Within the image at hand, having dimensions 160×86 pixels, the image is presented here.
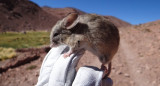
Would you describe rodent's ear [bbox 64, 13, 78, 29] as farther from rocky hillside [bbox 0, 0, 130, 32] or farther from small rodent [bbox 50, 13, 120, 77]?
rocky hillside [bbox 0, 0, 130, 32]

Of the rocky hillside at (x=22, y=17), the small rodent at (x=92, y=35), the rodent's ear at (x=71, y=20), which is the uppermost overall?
the rocky hillside at (x=22, y=17)

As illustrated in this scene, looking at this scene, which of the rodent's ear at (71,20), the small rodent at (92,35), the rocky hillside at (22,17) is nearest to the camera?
the small rodent at (92,35)

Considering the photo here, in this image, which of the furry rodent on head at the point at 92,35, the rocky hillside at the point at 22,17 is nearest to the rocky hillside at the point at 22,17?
the rocky hillside at the point at 22,17

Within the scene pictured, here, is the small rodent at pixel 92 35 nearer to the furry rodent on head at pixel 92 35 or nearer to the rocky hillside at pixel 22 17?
the furry rodent on head at pixel 92 35

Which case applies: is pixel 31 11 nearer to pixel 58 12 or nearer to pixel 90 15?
pixel 58 12

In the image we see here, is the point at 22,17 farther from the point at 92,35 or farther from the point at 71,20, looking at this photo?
the point at 92,35

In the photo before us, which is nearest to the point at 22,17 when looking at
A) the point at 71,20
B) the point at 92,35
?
the point at 71,20

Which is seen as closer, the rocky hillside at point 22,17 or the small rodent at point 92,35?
the small rodent at point 92,35

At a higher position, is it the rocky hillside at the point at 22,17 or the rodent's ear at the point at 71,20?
the rocky hillside at the point at 22,17

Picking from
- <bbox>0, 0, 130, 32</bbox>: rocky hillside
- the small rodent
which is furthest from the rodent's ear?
<bbox>0, 0, 130, 32</bbox>: rocky hillside
